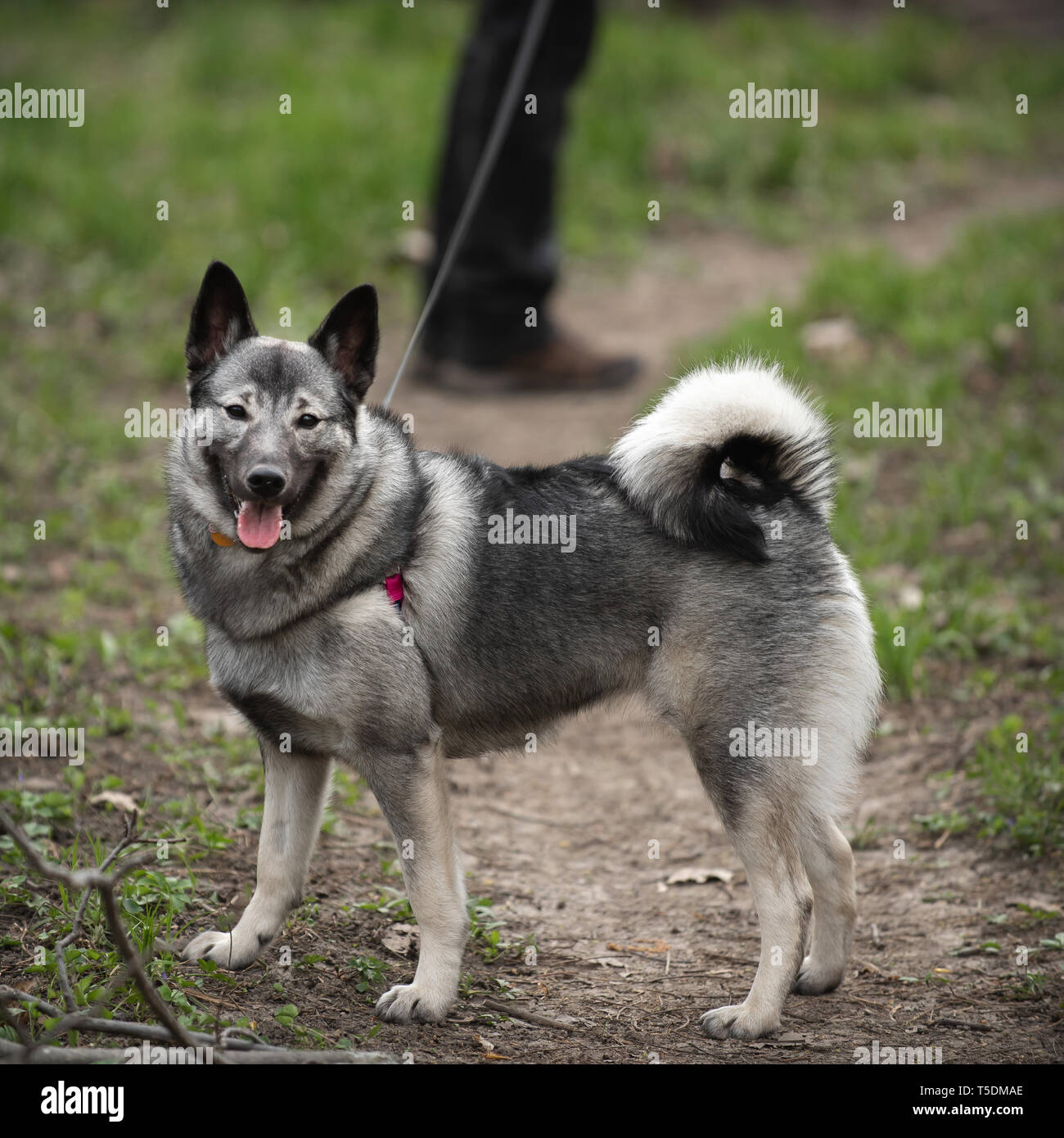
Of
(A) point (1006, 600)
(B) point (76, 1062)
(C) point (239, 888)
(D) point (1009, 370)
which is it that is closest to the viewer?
(B) point (76, 1062)

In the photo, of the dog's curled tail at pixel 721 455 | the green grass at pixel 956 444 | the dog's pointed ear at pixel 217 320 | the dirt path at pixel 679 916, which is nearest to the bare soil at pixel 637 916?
the dirt path at pixel 679 916

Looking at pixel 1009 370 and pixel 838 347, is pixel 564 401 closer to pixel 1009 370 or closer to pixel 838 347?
pixel 838 347

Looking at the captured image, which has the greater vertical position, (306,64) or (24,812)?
(306,64)

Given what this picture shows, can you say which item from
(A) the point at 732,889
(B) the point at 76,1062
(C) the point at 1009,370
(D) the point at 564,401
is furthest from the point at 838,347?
(B) the point at 76,1062

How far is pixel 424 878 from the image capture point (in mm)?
2867

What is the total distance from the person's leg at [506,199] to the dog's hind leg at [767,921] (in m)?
4.18

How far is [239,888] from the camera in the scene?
129 inches

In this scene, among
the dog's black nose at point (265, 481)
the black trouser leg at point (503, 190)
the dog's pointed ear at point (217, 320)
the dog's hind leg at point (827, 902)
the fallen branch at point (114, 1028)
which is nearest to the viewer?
the fallen branch at point (114, 1028)

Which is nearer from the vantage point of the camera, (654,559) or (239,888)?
(654,559)

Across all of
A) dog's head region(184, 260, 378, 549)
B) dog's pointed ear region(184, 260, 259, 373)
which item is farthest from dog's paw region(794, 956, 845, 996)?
dog's pointed ear region(184, 260, 259, 373)

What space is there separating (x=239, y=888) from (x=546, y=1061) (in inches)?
41.5

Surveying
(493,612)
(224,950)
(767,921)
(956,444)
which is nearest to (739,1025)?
(767,921)

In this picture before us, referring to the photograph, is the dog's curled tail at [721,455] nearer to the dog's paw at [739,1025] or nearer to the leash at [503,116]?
the dog's paw at [739,1025]

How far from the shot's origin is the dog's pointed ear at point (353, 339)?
3012 mm
